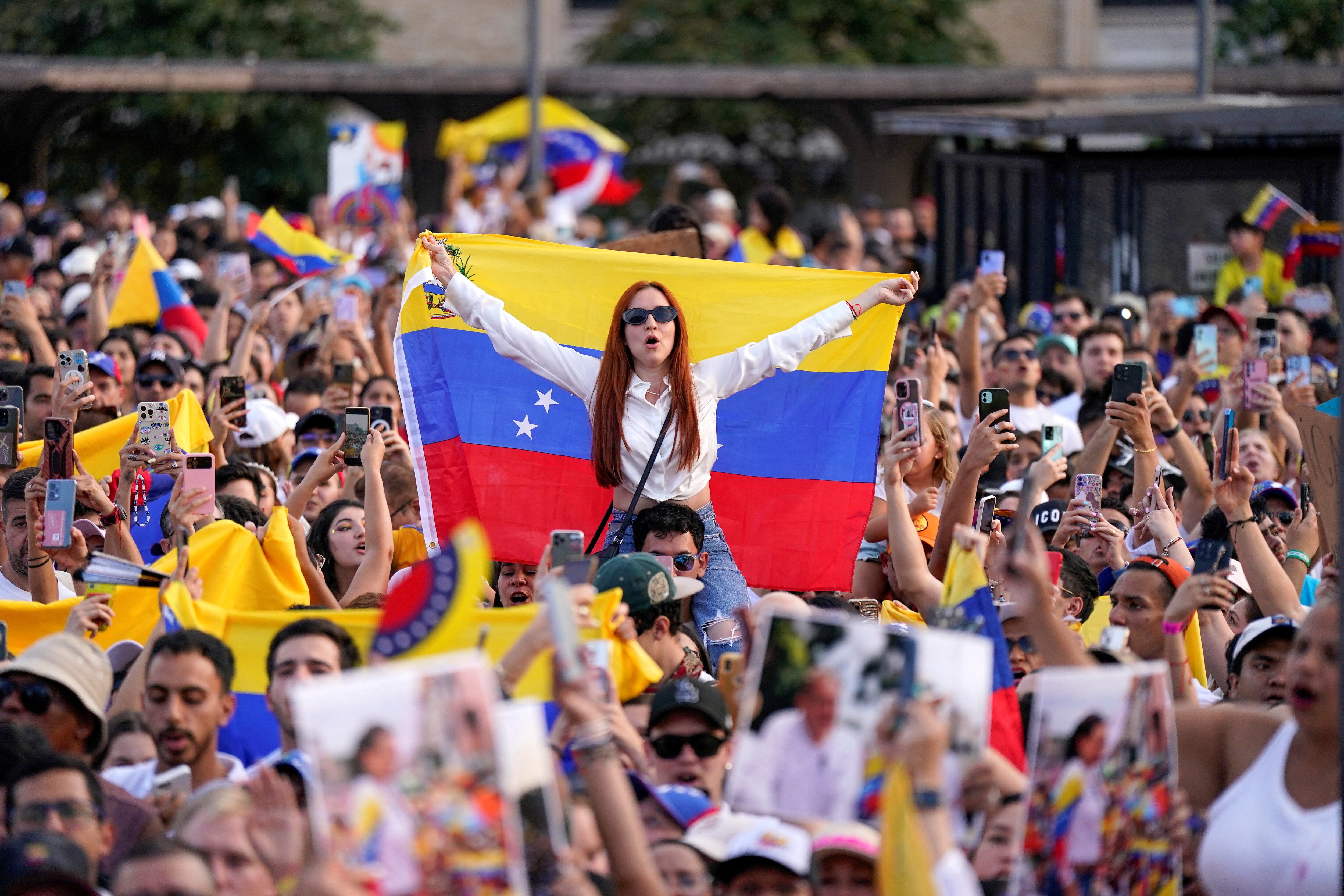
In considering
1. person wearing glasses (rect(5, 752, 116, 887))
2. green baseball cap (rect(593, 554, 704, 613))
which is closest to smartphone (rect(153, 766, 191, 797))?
person wearing glasses (rect(5, 752, 116, 887))

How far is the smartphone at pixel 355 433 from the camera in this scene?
658 centimetres

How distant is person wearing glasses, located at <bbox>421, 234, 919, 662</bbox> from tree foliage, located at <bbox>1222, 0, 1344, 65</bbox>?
22941 mm

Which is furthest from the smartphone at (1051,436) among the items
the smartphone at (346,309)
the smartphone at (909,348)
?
the smartphone at (346,309)

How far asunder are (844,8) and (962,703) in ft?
91.7

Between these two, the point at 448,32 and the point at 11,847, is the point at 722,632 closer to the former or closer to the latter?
the point at 11,847

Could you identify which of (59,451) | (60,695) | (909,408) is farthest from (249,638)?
(909,408)

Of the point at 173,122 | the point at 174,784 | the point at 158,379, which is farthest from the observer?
the point at 173,122

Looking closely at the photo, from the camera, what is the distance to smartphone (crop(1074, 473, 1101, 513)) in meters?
6.39

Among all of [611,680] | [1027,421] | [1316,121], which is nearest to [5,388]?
[611,680]

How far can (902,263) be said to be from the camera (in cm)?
1573

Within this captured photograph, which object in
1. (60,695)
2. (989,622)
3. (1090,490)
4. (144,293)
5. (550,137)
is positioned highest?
(550,137)

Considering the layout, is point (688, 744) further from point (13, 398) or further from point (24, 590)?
point (13, 398)

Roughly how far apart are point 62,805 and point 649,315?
2885 mm

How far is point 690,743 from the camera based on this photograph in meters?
4.48
